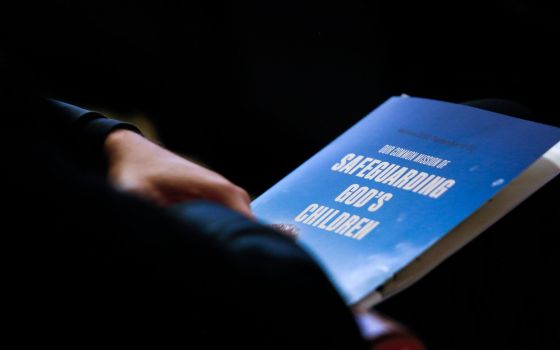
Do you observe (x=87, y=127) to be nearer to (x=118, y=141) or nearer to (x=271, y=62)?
(x=118, y=141)

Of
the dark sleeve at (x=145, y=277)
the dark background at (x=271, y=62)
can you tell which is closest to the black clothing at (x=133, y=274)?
the dark sleeve at (x=145, y=277)

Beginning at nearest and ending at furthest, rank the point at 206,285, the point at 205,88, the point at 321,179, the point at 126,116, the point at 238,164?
the point at 206,285
the point at 321,179
the point at 238,164
the point at 205,88
the point at 126,116

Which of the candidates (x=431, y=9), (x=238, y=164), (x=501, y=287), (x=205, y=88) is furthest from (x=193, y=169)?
(x=205, y=88)

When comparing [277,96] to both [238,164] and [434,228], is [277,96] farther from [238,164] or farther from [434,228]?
[434,228]

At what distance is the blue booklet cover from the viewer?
0.73 meters

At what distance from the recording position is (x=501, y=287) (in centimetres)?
80

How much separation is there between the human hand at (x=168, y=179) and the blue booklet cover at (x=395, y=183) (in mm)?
93

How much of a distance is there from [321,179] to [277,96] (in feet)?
3.47

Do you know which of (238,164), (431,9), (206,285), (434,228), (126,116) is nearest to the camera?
(206,285)

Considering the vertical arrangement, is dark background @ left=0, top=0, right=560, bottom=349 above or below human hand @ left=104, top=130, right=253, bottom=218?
above

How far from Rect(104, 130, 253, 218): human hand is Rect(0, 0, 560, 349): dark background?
603mm

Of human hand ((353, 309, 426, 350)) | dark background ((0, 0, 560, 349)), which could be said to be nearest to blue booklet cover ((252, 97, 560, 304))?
human hand ((353, 309, 426, 350))

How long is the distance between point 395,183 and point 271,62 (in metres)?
1.14

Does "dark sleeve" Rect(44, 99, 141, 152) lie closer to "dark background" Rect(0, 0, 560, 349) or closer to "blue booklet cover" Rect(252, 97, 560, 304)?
"blue booklet cover" Rect(252, 97, 560, 304)
